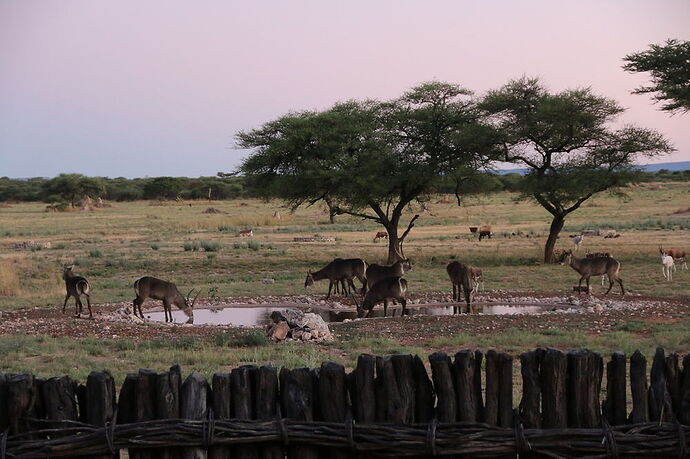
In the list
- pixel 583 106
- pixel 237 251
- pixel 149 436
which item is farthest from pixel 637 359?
pixel 237 251

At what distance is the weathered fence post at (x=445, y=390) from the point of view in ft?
17.2

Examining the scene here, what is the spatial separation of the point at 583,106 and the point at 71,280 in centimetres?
2120

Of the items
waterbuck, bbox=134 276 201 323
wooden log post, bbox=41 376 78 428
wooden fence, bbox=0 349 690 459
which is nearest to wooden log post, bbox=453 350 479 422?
wooden fence, bbox=0 349 690 459

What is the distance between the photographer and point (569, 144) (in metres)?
33.4

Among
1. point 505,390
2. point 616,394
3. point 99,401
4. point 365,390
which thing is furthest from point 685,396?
point 99,401

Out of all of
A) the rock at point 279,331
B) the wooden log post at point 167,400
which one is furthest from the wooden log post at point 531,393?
the rock at point 279,331

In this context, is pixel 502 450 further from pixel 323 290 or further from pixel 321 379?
pixel 323 290

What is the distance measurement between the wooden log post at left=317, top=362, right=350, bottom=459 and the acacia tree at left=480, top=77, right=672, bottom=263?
2776cm

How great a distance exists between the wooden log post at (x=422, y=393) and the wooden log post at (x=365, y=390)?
270mm

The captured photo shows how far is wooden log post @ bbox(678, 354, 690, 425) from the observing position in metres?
5.20

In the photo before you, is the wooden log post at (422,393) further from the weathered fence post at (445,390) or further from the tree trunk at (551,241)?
the tree trunk at (551,241)

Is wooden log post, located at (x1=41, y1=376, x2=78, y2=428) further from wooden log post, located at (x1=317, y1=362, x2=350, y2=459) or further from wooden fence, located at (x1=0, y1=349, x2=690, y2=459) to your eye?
wooden log post, located at (x1=317, y1=362, x2=350, y2=459)

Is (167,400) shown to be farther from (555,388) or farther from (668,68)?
(668,68)

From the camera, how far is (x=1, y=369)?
1255 cm
